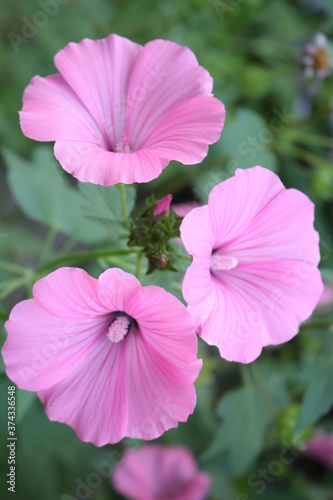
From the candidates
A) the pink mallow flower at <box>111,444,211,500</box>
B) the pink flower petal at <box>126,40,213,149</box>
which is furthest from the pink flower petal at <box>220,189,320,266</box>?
the pink mallow flower at <box>111,444,211,500</box>

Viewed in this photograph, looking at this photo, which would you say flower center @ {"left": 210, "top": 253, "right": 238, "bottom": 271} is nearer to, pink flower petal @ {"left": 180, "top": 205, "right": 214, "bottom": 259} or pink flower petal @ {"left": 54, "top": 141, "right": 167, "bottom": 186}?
pink flower petal @ {"left": 180, "top": 205, "right": 214, "bottom": 259}

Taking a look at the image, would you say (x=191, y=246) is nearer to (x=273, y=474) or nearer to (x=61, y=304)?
(x=61, y=304)

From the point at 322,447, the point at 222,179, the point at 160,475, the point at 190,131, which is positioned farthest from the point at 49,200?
the point at 322,447

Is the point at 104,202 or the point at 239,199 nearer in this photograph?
the point at 239,199

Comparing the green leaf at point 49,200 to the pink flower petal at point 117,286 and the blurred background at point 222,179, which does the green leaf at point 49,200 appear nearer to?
the blurred background at point 222,179

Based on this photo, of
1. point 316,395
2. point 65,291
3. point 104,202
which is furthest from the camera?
point 316,395

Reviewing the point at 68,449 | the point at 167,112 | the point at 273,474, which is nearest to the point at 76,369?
the point at 167,112

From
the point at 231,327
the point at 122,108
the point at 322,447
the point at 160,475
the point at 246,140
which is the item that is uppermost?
the point at 122,108

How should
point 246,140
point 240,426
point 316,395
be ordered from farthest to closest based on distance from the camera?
1. point 246,140
2. point 240,426
3. point 316,395

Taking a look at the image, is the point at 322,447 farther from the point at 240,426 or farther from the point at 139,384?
the point at 139,384
